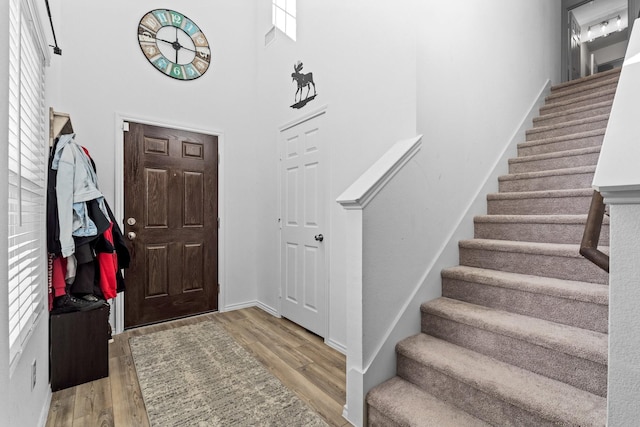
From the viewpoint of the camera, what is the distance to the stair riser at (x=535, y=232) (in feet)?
5.92

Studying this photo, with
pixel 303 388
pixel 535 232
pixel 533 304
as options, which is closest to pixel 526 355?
pixel 533 304

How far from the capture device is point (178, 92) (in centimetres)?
316

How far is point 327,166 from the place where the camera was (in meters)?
2.61

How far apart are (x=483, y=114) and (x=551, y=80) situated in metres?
1.93

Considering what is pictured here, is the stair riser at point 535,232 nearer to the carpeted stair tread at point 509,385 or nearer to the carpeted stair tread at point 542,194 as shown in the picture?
the carpeted stair tread at point 542,194

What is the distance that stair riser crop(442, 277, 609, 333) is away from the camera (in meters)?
1.41

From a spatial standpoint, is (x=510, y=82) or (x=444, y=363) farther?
(x=510, y=82)

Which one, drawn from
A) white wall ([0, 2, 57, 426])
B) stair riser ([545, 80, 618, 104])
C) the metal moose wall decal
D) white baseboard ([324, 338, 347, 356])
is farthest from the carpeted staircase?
the metal moose wall decal

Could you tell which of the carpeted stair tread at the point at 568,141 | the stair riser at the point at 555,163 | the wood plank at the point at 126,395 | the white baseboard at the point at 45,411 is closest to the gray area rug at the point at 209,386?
the wood plank at the point at 126,395

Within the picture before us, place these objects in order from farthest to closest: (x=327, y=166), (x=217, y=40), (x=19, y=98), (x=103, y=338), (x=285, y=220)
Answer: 1. (x=217, y=40)
2. (x=285, y=220)
3. (x=327, y=166)
4. (x=103, y=338)
5. (x=19, y=98)

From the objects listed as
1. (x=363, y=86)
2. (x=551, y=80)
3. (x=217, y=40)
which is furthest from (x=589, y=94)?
(x=217, y=40)

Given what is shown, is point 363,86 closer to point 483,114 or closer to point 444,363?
point 483,114

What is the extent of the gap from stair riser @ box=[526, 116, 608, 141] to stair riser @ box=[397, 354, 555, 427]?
238cm

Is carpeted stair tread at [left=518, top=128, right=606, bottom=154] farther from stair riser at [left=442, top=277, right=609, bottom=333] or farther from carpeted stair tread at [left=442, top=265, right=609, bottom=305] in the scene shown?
stair riser at [left=442, top=277, right=609, bottom=333]
